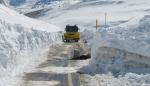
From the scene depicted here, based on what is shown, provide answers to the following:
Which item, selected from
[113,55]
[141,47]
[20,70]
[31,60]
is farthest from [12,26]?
[141,47]

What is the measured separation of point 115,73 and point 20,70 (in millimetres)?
4362

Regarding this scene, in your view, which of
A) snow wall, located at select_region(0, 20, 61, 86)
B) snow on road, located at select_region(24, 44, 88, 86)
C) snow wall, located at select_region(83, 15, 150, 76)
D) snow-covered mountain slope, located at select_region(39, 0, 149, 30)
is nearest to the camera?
snow wall, located at select_region(0, 20, 61, 86)

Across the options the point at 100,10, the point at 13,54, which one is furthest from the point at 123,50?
the point at 100,10

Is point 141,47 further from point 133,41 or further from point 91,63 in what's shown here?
point 91,63

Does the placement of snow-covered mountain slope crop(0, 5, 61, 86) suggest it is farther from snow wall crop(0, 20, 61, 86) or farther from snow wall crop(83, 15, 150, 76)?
snow wall crop(83, 15, 150, 76)

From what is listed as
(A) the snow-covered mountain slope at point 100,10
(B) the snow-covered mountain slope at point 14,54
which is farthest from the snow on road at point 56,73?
(A) the snow-covered mountain slope at point 100,10

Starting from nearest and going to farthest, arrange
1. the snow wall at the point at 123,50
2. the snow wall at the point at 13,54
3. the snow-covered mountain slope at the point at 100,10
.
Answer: the snow wall at the point at 13,54, the snow wall at the point at 123,50, the snow-covered mountain slope at the point at 100,10

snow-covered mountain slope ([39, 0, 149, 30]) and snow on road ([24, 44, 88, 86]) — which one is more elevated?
snow on road ([24, 44, 88, 86])

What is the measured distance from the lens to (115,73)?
20781 millimetres

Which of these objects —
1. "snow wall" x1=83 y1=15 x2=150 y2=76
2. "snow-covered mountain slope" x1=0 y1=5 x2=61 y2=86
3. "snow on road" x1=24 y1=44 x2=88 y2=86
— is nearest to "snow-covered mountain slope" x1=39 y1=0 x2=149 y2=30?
"snow on road" x1=24 y1=44 x2=88 y2=86

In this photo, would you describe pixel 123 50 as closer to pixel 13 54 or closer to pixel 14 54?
pixel 14 54

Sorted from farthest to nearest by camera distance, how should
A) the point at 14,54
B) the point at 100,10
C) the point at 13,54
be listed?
the point at 100,10 < the point at 14,54 < the point at 13,54

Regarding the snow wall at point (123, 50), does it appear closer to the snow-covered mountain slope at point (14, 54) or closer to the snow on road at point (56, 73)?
the snow on road at point (56, 73)

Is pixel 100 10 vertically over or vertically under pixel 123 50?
under
